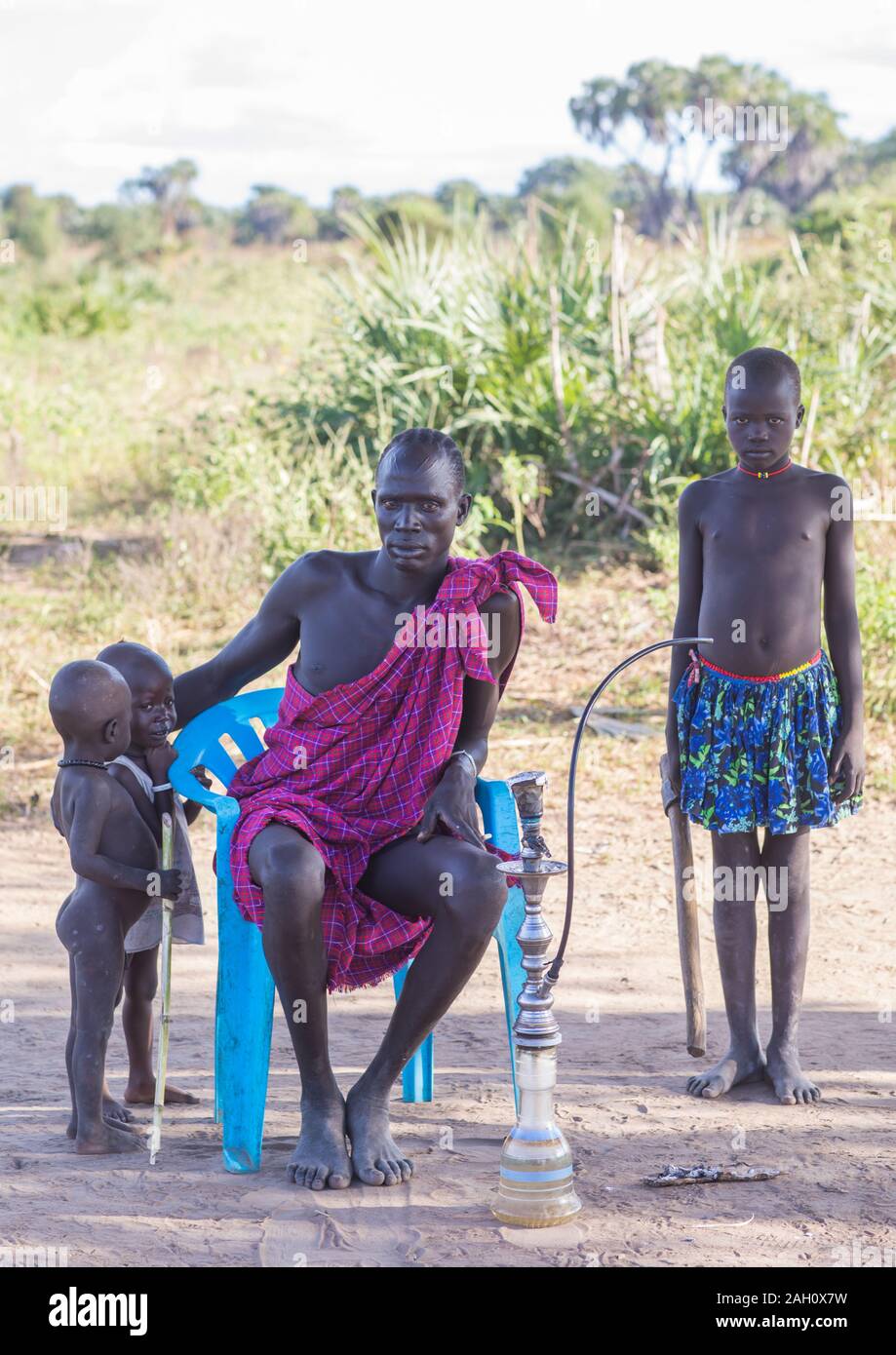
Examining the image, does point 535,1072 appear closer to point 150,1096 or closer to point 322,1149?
point 322,1149

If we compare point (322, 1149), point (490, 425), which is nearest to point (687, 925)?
point (322, 1149)

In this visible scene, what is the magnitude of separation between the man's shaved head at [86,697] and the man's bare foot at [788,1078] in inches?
62.7

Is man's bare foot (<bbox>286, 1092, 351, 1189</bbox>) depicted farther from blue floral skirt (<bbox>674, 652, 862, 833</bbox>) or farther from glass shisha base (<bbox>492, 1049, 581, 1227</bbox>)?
blue floral skirt (<bbox>674, 652, 862, 833</bbox>)

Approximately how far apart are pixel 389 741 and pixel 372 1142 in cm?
77

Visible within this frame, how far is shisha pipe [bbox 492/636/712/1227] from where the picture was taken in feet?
8.63

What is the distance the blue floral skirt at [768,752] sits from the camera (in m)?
3.30

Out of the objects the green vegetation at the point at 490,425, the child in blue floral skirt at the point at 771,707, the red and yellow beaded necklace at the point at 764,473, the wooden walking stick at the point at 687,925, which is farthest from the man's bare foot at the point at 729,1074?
the green vegetation at the point at 490,425

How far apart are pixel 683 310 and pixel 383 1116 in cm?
736

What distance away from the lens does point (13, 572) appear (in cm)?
860

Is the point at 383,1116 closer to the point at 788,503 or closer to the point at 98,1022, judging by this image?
the point at 98,1022

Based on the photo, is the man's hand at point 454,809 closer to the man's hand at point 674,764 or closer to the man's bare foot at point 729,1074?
the man's hand at point 674,764

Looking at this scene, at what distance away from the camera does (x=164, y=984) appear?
A: 2996mm

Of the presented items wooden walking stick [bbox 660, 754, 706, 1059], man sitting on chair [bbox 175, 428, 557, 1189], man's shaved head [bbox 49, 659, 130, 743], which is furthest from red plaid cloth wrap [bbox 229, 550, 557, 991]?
wooden walking stick [bbox 660, 754, 706, 1059]

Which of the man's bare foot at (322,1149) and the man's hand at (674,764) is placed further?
the man's hand at (674,764)
